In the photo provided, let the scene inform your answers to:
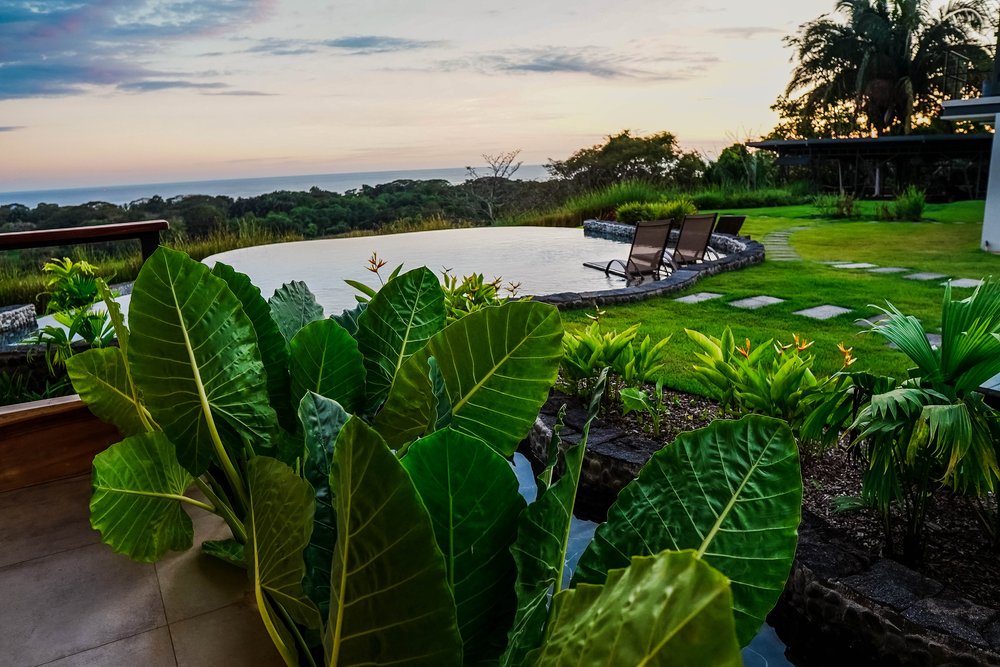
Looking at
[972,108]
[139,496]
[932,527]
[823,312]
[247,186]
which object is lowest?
[932,527]

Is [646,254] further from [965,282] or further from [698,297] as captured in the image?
[965,282]

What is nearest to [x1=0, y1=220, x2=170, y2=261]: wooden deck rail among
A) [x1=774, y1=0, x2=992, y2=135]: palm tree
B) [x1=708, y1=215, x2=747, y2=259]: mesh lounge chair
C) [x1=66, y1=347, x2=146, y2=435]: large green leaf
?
[x1=66, y1=347, x2=146, y2=435]: large green leaf

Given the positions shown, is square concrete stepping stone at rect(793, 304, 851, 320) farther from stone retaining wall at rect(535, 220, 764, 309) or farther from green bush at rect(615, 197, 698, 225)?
green bush at rect(615, 197, 698, 225)

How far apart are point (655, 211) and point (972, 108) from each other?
442cm

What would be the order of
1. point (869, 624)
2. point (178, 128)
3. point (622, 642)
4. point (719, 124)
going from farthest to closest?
point (719, 124) < point (178, 128) < point (869, 624) < point (622, 642)

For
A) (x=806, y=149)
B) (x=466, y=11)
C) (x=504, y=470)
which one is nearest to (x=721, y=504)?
(x=504, y=470)

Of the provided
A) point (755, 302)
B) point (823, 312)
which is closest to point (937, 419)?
point (823, 312)

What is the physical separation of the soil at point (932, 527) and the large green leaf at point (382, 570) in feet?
3.99

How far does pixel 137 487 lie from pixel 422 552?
38.1 inches

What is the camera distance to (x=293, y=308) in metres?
1.46

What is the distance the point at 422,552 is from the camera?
551mm

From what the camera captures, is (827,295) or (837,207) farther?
(837,207)

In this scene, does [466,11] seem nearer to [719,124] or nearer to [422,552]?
[719,124]

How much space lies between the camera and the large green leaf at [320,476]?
2.36ft
